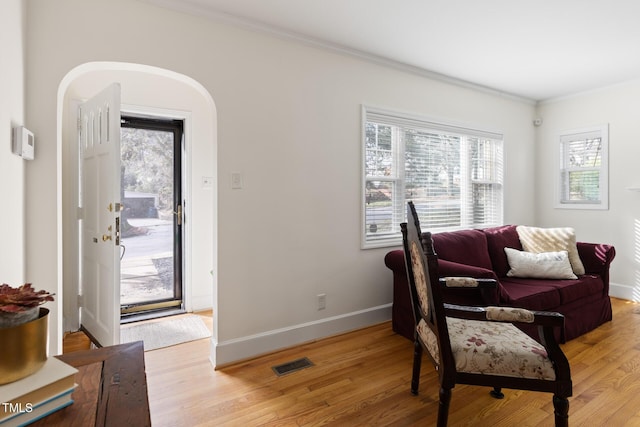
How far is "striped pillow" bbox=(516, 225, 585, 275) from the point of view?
3285 mm

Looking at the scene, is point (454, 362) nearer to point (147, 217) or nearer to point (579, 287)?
point (579, 287)

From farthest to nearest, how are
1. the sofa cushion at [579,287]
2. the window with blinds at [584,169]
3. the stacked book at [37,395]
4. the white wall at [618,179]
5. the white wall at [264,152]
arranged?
1. the window with blinds at [584,169]
2. the white wall at [618,179]
3. the sofa cushion at [579,287]
4. the white wall at [264,152]
5. the stacked book at [37,395]

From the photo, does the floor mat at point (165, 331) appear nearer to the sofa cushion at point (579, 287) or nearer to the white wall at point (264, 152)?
the white wall at point (264, 152)

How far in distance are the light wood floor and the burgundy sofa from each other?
282 millimetres

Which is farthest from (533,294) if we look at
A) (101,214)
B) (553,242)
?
(101,214)

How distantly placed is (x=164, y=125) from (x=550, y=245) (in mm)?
4239

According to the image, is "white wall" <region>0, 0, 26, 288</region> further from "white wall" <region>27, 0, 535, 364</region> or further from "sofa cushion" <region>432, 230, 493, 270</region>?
"sofa cushion" <region>432, 230, 493, 270</region>

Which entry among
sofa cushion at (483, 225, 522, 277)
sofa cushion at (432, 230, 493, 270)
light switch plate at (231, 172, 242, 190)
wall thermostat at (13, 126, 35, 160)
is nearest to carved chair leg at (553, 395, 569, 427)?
sofa cushion at (432, 230, 493, 270)

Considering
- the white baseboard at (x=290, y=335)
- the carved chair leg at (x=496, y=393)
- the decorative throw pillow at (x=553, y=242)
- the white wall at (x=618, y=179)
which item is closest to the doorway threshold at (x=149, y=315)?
the white baseboard at (x=290, y=335)

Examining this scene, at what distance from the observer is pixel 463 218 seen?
13.2 feet

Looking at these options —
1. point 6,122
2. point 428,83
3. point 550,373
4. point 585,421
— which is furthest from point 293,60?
point 585,421

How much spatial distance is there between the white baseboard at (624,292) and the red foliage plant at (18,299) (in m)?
5.34

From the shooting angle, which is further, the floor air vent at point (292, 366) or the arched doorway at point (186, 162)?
the arched doorway at point (186, 162)

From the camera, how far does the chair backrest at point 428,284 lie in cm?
158
